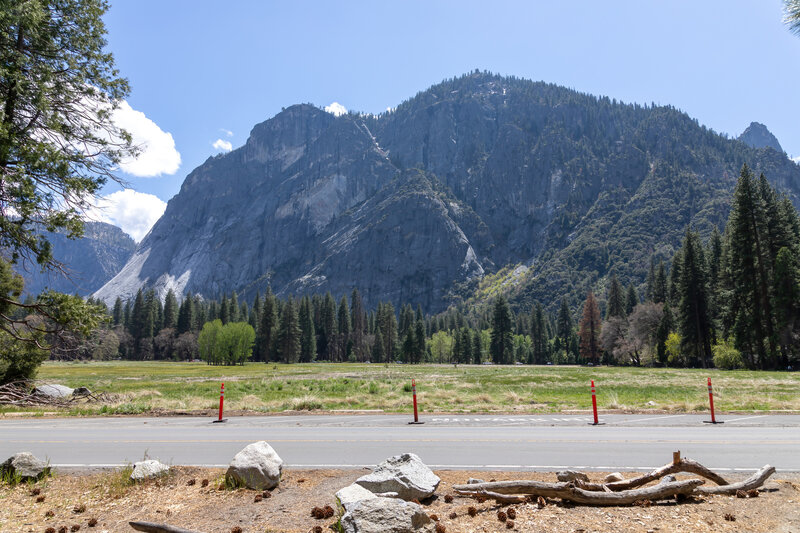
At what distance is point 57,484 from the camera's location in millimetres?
8469

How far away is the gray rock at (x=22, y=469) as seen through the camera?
27.6 ft

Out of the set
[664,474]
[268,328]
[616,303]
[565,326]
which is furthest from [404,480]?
[565,326]

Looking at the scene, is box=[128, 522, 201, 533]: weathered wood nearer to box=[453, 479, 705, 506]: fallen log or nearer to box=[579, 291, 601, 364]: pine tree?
box=[453, 479, 705, 506]: fallen log

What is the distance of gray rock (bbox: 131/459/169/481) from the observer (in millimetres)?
8094

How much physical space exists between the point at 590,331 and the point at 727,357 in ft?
148

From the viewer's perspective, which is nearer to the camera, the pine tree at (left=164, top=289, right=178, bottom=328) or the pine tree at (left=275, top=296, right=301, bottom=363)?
the pine tree at (left=275, top=296, right=301, bottom=363)

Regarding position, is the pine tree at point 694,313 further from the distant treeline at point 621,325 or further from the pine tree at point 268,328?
the pine tree at point 268,328

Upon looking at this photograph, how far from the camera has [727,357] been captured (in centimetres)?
4847

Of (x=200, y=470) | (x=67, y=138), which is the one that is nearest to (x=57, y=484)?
(x=200, y=470)

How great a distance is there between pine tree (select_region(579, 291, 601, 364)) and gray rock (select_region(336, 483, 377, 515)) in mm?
95859

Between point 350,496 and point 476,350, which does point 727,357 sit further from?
point 476,350

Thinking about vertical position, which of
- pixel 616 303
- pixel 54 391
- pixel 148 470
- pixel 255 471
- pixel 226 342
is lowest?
pixel 54 391

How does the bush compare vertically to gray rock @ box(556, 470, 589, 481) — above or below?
below

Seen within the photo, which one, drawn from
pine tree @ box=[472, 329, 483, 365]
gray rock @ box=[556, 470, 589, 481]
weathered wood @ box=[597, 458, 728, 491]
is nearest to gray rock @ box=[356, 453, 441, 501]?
gray rock @ box=[556, 470, 589, 481]
